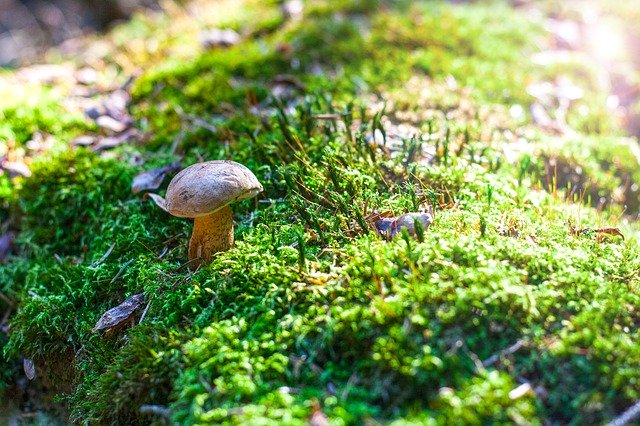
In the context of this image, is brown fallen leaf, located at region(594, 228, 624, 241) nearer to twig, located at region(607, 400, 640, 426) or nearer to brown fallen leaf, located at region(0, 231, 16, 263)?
twig, located at region(607, 400, 640, 426)

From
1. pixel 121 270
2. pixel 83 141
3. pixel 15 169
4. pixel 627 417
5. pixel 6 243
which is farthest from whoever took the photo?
pixel 83 141

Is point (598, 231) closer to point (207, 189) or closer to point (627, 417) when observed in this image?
point (627, 417)

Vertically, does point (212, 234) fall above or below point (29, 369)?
above

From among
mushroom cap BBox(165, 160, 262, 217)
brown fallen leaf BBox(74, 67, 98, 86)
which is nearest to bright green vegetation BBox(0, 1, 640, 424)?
mushroom cap BBox(165, 160, 262, 217)

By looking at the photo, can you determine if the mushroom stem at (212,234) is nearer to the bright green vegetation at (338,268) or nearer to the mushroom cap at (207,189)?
the bright green vegetation at (338,268)

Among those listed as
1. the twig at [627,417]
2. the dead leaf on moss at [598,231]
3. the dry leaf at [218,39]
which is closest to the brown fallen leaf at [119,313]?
the twig at [627,417]

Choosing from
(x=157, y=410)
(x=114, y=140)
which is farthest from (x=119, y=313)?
(x=114, y=140)

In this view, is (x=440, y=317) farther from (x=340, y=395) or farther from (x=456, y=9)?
(x=456, y=9)
